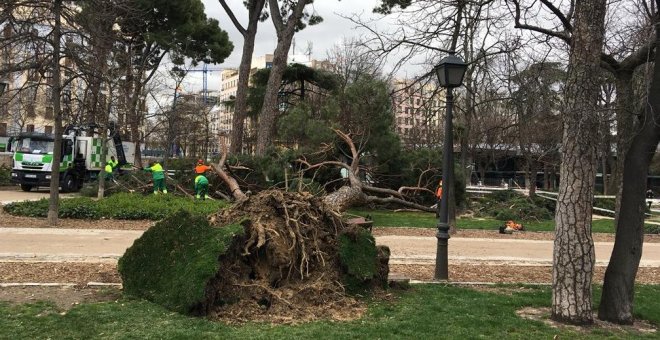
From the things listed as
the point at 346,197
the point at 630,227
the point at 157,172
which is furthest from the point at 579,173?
the point at 157,172

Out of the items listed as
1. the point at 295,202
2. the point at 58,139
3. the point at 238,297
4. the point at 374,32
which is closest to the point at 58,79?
the point at 58,139

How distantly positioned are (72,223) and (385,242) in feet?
27.7

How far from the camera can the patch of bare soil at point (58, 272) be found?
809cm

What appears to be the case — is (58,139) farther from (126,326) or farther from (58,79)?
(126,326)

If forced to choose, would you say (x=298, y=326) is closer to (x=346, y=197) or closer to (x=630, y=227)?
(x=630, y=227)

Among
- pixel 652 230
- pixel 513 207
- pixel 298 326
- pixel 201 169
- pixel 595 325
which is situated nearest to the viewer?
pixel 298 326

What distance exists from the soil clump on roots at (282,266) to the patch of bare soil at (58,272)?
2.06 meters

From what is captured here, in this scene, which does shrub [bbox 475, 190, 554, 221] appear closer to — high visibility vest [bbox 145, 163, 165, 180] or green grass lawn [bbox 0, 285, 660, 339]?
high visibility vest [bbox 145, 163, 165, 180]

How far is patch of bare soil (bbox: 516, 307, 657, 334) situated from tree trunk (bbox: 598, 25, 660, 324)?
117 mm

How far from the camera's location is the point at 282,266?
7078 millimetres

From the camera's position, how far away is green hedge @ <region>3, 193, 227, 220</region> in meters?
16.3

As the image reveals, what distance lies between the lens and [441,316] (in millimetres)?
6664

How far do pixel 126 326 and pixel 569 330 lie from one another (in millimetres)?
4731

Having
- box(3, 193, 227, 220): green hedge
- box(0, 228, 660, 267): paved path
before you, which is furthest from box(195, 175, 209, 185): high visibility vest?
box(0, 228, 660, 267): paved path
